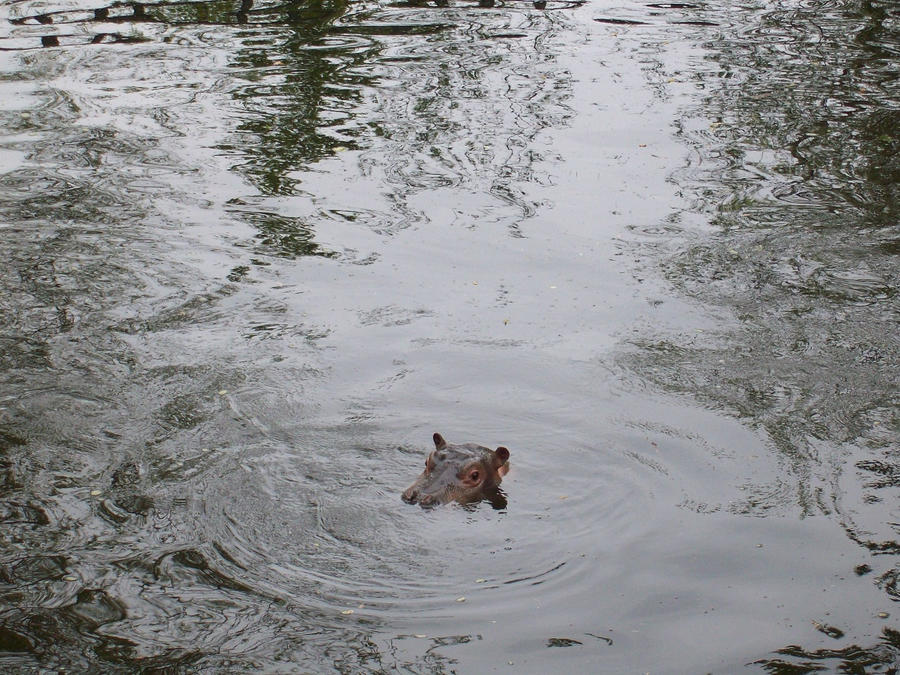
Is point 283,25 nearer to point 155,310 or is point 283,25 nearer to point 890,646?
point 155,310

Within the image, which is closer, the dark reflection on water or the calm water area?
the calm water area

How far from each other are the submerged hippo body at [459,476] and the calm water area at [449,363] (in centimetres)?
10

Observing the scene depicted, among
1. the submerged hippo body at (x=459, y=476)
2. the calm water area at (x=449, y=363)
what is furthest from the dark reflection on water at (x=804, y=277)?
the submerged hippo body at (x=459, y=476)

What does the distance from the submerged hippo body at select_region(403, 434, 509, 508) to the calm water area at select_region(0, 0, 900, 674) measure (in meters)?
0.10

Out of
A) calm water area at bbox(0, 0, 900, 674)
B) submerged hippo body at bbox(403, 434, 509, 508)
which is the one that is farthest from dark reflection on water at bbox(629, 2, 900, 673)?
submerged hippo body at bbox(403, 434, 509, 508)

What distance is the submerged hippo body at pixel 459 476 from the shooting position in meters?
6.70

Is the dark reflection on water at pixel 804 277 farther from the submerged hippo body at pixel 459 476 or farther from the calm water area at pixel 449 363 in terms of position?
the submerged hippo body at pixel 459 476

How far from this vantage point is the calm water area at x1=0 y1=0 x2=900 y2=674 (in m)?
5.73

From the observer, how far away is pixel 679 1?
788 inches

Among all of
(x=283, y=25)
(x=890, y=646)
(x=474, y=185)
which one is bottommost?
(x=890, y=646)

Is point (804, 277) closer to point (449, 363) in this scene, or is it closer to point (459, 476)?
point (449, 363)

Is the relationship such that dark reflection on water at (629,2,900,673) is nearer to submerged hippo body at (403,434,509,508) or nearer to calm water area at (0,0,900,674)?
calm water area at (0,0,900,674)

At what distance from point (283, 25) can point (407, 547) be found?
45.9 ft

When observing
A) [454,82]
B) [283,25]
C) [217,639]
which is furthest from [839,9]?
[217,639]
